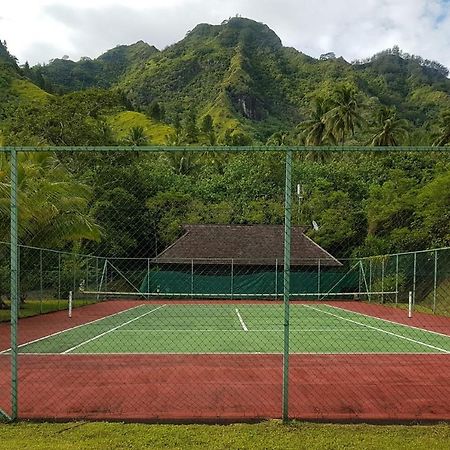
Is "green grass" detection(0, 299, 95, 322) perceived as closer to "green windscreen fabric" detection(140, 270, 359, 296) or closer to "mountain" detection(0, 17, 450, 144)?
"green windscreen fabric" detection(140, 270, 359, 296)

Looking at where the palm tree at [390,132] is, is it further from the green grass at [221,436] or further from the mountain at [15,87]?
the green grass at [221,436]

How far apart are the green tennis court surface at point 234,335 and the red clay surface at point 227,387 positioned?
0.99 metres

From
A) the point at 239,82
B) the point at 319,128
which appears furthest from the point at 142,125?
the point at 319,128

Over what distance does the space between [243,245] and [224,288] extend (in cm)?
502

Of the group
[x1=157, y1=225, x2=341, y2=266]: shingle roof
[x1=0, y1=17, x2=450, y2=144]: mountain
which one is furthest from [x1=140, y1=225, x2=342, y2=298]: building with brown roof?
[x1=0, y1=17, x2=450, y2=144]: mountain

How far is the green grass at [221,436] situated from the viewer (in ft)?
17.9

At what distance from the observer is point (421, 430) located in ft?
19.6

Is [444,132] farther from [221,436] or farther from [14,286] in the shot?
[14,286]

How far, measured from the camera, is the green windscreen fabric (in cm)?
→ 2965

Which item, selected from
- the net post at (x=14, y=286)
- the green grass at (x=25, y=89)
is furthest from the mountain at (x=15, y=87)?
the net post at (x=14, y=286)

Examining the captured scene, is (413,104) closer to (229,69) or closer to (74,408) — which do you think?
(229,69)

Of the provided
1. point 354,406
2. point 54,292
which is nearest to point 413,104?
point 54,292

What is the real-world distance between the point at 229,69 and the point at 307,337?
89670mm

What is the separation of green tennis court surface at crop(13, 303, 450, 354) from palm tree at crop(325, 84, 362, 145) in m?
34.1
